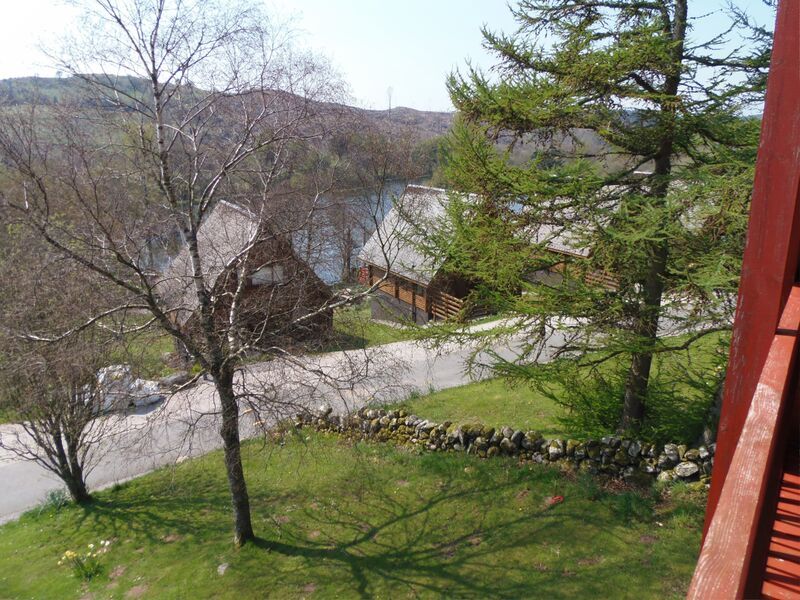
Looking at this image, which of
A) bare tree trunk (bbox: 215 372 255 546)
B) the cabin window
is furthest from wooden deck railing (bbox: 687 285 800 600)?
the cabin window

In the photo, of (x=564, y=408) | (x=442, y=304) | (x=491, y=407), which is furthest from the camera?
(x=442, y=304)

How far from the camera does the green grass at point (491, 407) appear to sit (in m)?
10.9

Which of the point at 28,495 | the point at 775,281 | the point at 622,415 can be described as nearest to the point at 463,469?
the point at 622,415

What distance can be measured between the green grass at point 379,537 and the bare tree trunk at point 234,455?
32 centimetres

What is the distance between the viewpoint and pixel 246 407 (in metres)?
8.80

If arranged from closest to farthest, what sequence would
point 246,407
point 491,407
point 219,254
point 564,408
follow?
point 219,254 → point 246,407 → point 564,408 → point 491,407

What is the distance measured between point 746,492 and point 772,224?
1064mm

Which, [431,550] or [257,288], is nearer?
[431,550]

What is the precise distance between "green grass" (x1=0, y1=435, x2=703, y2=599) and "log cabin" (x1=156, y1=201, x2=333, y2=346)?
1.80m

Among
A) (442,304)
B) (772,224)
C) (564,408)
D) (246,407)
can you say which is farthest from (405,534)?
(442,304)

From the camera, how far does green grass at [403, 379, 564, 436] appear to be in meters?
10.9

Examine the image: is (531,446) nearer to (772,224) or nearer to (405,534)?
(405,534)

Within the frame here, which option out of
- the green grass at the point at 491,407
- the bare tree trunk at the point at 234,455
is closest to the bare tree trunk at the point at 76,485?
the bare tree trunk at the point at 234,455

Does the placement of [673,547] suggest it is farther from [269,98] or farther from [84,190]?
[84,190]
